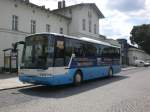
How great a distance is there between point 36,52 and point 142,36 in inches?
3148

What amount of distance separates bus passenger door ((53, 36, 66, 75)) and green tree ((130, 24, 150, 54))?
7745cm

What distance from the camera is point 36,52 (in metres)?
13.2

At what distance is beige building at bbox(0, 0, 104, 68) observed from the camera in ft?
86.9

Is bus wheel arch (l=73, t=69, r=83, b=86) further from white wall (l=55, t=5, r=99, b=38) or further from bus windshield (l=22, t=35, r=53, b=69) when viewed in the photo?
white wall (l=55, t=5, r=99, b=38)

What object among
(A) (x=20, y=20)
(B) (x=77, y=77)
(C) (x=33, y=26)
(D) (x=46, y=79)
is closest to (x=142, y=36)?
(C) (x=33, y=26)

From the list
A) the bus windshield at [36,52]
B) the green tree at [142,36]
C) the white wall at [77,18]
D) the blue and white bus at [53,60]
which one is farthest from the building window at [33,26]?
the green tree at [142,36]

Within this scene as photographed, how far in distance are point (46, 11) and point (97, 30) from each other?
14.7 metres

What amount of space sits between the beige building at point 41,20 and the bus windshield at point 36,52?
12.8m

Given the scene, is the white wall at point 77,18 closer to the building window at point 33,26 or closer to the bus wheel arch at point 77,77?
the building window at point 33,26

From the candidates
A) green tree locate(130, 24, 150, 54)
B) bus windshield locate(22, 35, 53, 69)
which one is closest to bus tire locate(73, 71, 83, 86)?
bus windshield locate(22, 35, 53, 69)

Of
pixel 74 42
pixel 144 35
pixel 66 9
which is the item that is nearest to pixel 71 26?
pixel 66 9

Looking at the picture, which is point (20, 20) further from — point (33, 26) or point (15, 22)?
point (33, 26)

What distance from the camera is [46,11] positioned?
33.2 m

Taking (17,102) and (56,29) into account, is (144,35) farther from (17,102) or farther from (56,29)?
(17,102)
